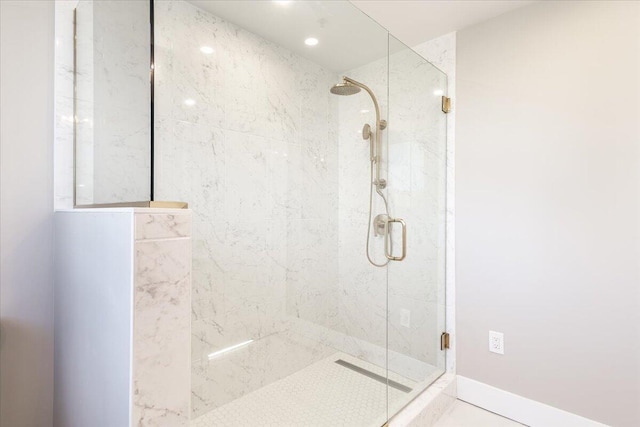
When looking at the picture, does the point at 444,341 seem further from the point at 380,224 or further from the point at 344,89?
the point at 344,89

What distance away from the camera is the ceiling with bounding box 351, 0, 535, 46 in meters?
1.77

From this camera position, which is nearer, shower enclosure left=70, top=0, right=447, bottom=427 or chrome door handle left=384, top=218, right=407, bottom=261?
shower enclosure left=70, top=0, right=447, bottom=427

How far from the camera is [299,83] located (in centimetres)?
155

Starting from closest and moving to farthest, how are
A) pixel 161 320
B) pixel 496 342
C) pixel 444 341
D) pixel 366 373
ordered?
1. pixel 161 320
2. pixel 366 373
3. pixel 496 342
4. pixel 444 341

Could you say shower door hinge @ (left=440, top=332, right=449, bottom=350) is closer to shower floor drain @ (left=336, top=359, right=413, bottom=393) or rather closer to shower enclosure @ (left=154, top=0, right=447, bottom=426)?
shower enclosure @ (left=154, top=0, right=447, bottom=426)

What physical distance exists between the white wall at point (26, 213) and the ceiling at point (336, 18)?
698 mm

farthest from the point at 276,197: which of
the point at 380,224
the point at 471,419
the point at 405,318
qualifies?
the point at 471,419

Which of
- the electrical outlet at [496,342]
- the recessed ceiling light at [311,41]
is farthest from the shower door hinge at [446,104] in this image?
the electrical outlet at [496,342]

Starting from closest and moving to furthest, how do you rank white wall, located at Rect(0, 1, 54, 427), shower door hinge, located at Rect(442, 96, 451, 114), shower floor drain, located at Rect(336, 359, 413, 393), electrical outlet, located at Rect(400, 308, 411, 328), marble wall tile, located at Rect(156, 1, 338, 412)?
white wall, located at Rect(0, 1, 54, 427)
marble wall tile, located at Rect(156, 1, 338, 412)
shower floor drain, located at Rect(336, 359, 413, 393)
electrical outlet, located at Rect(400, 308, 411, 328)
shower door hinge, located at Rect(442, 96, 451, 114)

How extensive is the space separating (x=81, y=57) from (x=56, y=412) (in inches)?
48.5

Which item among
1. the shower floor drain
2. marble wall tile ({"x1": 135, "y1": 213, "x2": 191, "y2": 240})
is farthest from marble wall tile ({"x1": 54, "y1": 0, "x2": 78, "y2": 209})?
the shower floor drain

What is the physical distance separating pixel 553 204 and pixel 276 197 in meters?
1.44

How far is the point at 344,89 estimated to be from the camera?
1.62m

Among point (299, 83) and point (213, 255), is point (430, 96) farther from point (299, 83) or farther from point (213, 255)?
point (213, 255)
